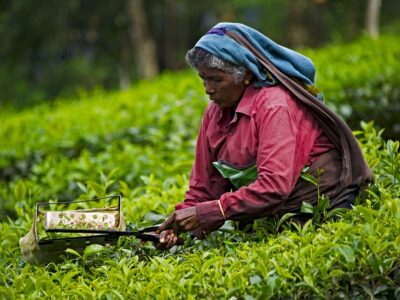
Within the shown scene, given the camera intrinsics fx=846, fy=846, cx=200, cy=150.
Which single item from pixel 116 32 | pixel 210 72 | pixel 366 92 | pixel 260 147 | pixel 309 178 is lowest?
pixel 116 32

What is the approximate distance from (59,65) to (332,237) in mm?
21157

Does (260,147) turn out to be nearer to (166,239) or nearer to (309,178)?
(309,178)

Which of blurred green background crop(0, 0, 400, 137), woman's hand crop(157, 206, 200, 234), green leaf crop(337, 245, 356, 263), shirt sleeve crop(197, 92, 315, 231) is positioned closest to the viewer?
green leaf crop(337, 245, 356, 263)

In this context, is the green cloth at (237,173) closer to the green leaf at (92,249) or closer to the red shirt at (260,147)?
the red shirt at (260,147)

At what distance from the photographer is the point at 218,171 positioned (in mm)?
4023

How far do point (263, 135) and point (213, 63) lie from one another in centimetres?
39

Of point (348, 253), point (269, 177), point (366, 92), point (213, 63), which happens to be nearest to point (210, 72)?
point (213, 63)

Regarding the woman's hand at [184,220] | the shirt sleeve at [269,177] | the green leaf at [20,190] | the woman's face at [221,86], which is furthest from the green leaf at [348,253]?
the green leaf at [20,190]

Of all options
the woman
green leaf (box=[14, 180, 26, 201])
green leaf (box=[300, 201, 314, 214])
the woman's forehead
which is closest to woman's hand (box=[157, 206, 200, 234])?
the woman

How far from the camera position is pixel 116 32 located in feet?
73.6

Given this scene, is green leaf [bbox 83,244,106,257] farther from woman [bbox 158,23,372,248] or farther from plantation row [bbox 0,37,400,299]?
woman [bbox 158,23,372,248]

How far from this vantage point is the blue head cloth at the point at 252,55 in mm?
3676

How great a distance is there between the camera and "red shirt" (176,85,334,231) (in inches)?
139

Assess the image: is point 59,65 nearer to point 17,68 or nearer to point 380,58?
point 17,68
